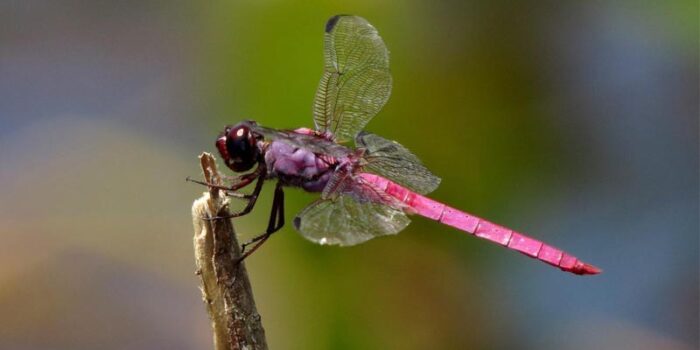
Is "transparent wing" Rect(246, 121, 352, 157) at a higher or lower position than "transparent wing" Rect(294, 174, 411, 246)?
higher

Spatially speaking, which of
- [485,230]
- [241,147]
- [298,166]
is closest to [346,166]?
[298,166]

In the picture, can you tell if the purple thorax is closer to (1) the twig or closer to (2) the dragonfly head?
(2) the dragonfly head

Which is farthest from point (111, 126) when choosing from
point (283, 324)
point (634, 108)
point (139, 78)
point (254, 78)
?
point (634, 108)

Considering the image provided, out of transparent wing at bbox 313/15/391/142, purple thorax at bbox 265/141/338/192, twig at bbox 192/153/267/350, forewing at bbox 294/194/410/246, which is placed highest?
transparent wing at bbox 313/15/391/142

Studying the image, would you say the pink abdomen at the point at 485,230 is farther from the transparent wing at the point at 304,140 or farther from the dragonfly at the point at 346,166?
the transparent wing at the point at 304,140

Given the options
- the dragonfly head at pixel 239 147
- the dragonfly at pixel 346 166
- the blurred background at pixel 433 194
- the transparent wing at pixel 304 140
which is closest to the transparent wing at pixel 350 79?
the dragonfly at pixel 346 166

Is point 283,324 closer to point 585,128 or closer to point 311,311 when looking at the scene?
point 311,311

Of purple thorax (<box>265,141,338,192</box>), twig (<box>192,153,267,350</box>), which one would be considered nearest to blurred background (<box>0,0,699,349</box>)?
purple thorax (<box>265,141,338,192</box>)
